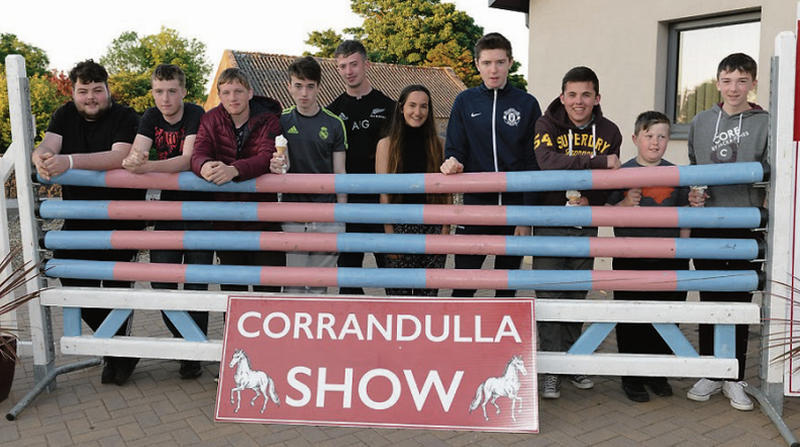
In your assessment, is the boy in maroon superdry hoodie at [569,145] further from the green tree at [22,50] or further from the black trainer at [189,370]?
the green tree at [22,50]

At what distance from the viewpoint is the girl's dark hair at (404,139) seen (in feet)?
13.6

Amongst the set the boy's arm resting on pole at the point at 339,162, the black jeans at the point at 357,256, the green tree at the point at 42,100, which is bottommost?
the black jeans at the point at 357,256

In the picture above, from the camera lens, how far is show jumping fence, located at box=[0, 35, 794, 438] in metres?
3.40

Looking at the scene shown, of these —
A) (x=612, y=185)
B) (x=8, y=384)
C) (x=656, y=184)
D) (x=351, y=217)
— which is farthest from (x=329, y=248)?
(x=8, y=384)

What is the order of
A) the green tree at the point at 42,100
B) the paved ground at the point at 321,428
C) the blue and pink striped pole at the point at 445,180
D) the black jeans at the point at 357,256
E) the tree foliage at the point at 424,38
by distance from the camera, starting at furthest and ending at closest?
1. the tree foliage at the point at 424,38
2. the green tree at the point at 42,100
3. the black jeans at the point at 357,256
4. the blue and pink striped pole at the point at 445,180
5. the paved ground at the point at 321,428

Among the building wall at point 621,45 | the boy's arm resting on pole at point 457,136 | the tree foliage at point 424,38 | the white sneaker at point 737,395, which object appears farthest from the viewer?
the tree foliage at point 424,38

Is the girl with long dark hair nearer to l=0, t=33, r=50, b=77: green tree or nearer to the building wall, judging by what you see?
the building wall

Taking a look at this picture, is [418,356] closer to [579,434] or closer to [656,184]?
[579,434]

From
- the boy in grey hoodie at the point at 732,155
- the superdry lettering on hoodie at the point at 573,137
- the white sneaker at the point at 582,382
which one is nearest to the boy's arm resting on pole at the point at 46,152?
the superdry lettering on hoodie at the point at 573,137

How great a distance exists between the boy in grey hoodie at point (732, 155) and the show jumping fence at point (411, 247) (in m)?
0.31

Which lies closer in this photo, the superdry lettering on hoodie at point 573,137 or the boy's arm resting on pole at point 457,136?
the superdry lettering on hoodie at point 573,137

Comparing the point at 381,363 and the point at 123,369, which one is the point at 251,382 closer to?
the point at 381,363

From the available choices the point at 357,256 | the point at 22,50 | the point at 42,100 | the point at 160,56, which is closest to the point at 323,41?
the point at 42,100

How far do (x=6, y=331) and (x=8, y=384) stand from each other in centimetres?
34
